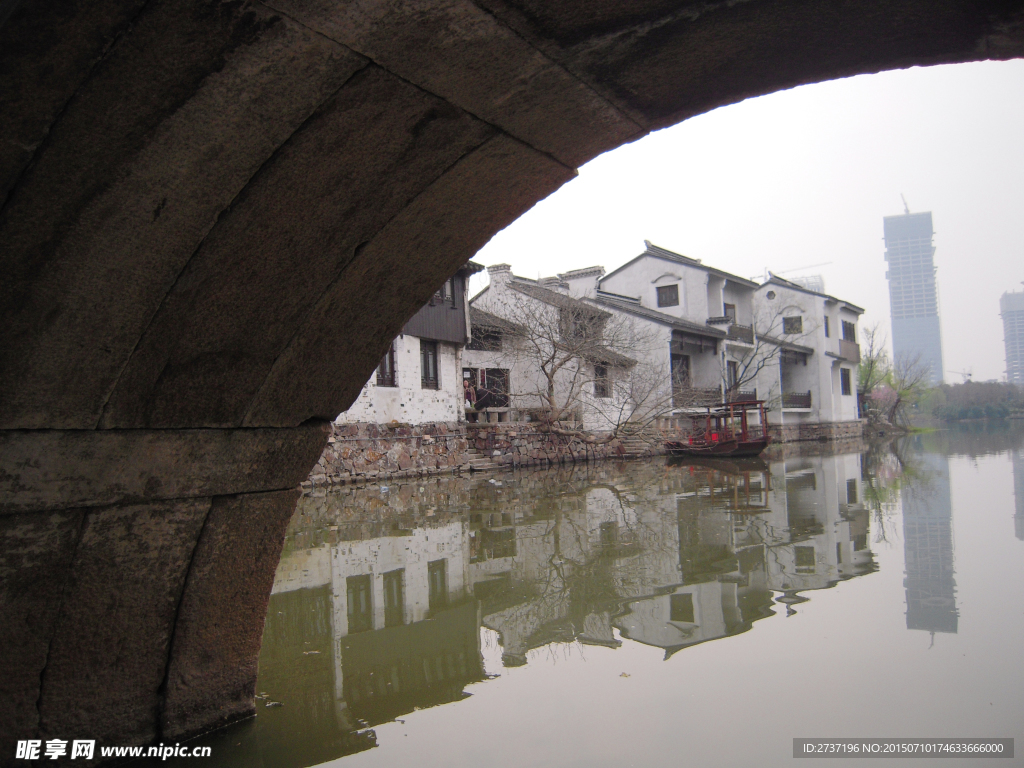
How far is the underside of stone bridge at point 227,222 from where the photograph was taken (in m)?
1.75

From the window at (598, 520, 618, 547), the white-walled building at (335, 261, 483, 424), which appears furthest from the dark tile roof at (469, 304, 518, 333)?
the window at (598, 520, 618, 547)

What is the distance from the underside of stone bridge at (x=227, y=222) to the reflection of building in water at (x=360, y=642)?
53 centimetres

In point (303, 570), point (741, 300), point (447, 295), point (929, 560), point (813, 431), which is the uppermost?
point (741, 300)

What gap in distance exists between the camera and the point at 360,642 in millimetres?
4551

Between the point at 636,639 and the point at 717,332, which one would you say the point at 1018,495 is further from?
the point at 717,332

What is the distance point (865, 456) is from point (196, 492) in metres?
22.5

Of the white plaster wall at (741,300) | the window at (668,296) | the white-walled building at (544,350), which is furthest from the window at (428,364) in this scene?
the white plaster wall at (741,300)

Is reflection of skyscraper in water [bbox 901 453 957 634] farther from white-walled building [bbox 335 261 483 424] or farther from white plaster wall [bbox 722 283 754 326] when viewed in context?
white plaster wall [bbox 722 283 754 326]

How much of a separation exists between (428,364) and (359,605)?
13.8 meters

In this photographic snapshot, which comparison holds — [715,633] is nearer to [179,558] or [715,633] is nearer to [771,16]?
[179,558]

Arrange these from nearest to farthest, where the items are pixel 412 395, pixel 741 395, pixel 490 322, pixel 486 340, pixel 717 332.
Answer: pixel 412 395, pixel 490 322, pixel 486 340, pixel 717 332, pixel 741 395

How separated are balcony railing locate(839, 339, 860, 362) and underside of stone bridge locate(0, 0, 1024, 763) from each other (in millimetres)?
38416

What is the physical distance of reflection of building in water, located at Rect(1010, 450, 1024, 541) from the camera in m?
7.88

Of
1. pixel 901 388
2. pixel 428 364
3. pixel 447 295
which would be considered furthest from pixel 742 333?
pixel 901 388
